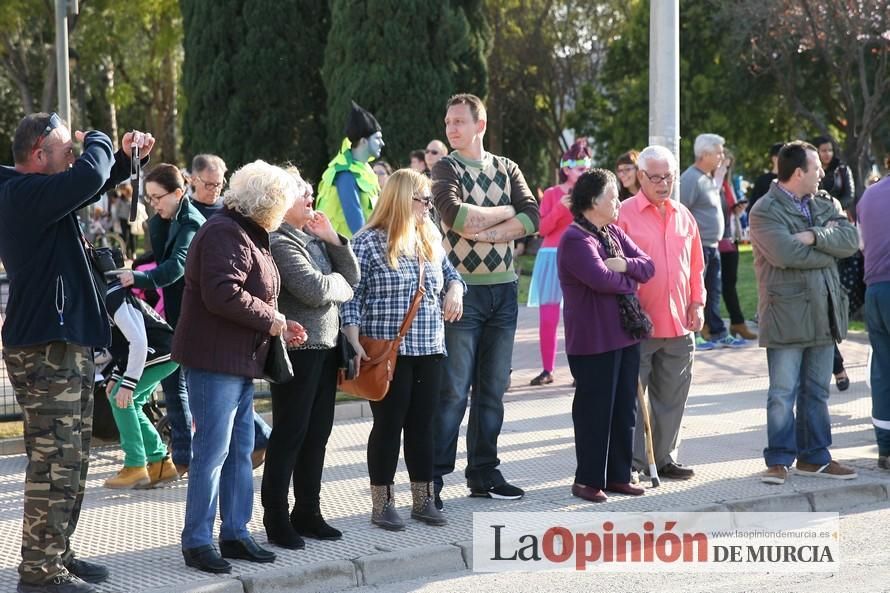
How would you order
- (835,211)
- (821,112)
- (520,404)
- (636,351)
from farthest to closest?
(821,112) → (520,404) → (835,211) → (636,351)

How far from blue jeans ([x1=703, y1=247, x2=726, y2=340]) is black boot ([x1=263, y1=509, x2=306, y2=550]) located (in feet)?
23.7

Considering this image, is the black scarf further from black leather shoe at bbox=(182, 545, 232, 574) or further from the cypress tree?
the cypress tree

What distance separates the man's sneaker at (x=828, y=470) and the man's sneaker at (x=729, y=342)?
5385 mm

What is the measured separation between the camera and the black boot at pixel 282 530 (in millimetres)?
6078

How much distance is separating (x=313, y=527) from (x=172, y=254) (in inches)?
78.8

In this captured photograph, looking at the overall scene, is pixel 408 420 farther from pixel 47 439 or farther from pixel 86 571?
pixel 47 439

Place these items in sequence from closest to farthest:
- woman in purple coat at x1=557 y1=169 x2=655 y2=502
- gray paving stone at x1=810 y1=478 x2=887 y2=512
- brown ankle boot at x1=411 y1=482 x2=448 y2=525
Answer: brown ankle boot at x1=411 y1=482 x2=448 y2=525, woman in purple coat at x1=557 y1=169 x2=655 y2=502, gray paving stone at x1=810 y1=478 x2=887 y2=512

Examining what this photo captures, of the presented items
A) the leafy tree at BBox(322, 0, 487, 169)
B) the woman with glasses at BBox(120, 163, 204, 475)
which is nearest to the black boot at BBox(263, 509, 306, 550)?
the woman with glasses at BBox(120, 163, 204, 475)

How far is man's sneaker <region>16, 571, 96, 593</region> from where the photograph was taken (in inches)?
209

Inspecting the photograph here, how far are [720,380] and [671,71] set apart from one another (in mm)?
2863

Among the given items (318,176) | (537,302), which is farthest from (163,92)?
(537,302)

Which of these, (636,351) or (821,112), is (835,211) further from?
(821,112)

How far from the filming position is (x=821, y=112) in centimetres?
3775

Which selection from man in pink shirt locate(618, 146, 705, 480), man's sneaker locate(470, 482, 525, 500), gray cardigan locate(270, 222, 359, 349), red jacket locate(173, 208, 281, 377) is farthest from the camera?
man in pink shirt locate(618, 146, 705, 480)
